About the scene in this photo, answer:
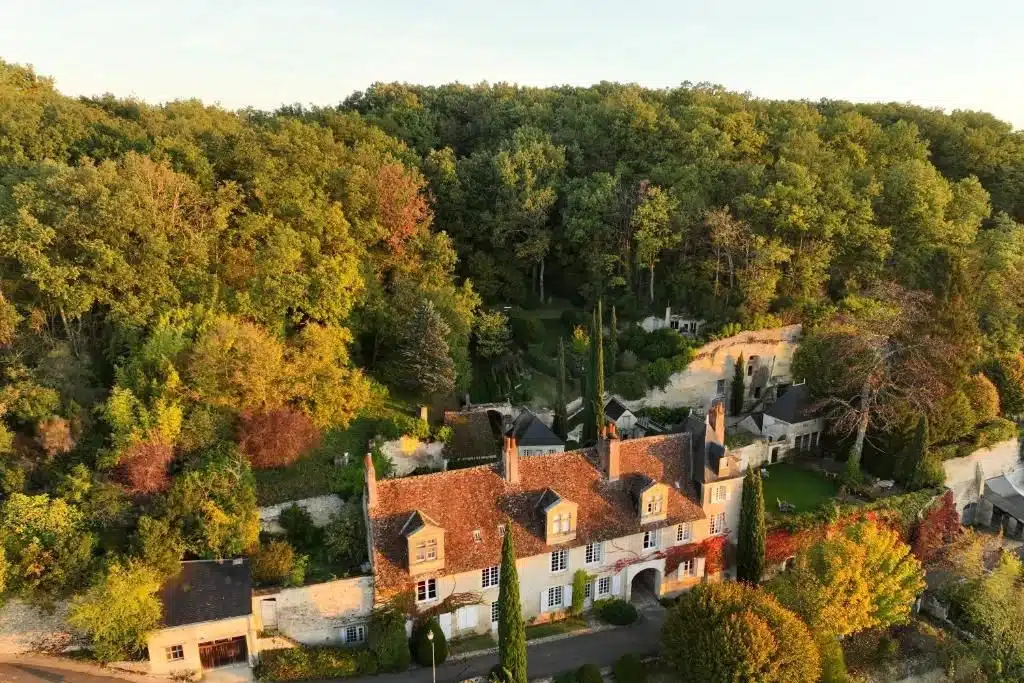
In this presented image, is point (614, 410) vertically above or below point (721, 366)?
below

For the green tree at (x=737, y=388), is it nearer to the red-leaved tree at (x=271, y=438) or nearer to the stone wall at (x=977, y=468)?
the stone wall at (x=977, y=468)

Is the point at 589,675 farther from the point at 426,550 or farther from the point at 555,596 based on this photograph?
the point at 426,550

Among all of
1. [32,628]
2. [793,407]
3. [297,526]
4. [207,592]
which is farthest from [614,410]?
[32,628]

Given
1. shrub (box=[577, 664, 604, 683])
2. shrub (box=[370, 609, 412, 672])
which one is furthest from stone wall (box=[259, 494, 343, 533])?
shrub (box=[577, 664, 604, 683])

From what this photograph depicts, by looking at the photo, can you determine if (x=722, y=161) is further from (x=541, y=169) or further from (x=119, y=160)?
(x=119, y=160)

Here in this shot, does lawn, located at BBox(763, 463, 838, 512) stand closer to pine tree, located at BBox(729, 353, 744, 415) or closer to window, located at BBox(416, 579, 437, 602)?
pine tree, located at BBox(729, 353, 744, 415)

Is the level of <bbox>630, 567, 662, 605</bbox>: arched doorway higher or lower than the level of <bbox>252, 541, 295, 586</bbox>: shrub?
lower

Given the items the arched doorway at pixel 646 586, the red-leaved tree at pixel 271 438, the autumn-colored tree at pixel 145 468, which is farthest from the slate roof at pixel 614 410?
the autumn-colored tree at pixel 145 468
